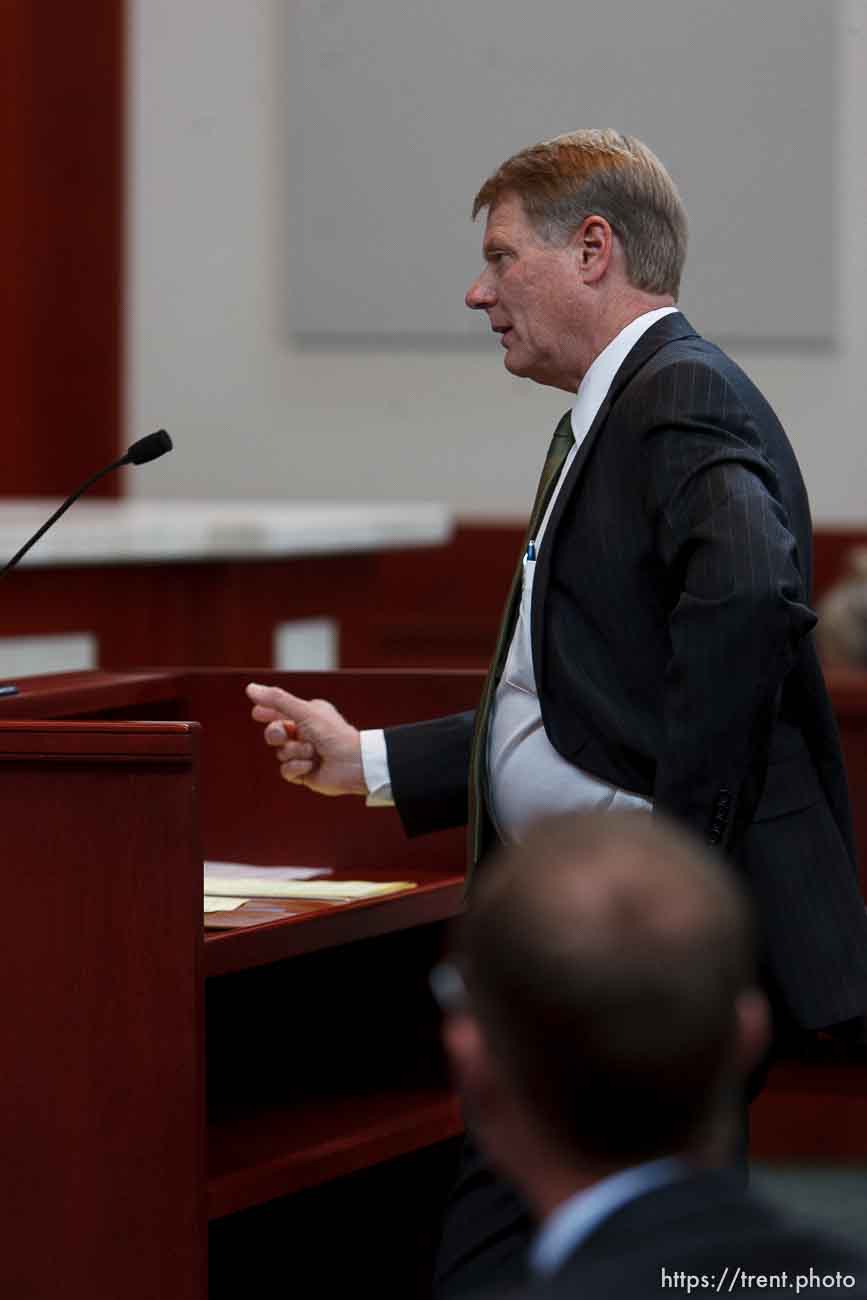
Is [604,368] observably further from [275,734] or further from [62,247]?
[62,247]

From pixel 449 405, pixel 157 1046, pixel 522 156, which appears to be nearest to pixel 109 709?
pixel 157 1046

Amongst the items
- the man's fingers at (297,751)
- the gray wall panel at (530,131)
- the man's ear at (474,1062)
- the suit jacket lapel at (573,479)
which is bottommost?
the man's fingers at (297,751)

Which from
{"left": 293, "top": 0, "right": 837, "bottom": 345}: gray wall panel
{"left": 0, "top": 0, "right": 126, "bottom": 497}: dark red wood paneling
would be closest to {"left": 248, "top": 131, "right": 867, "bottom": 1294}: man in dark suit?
{"left": 293, "top": 0, "right": 837, "bottom": 345}: gray wall panel

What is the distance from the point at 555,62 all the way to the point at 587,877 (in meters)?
6.64

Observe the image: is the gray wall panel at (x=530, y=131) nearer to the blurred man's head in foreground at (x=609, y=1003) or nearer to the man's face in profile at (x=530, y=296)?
the man's face in profile at (x=530, y=296)

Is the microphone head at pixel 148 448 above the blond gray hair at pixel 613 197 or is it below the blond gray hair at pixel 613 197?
below

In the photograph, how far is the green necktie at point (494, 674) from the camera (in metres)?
2.22

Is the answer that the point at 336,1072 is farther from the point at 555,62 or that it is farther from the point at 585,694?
the point at 555,62

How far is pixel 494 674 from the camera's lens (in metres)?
2.25

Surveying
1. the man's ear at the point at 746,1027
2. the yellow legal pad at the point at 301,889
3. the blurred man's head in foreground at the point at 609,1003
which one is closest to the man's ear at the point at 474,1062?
the blurred man's head in foreground at the point at 609,1003

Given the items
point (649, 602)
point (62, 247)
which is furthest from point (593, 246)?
point (62, 247)

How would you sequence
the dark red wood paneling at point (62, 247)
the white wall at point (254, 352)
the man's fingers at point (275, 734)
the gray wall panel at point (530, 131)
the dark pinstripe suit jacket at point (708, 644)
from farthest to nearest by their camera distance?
1. the dark red wood paneling at point (62, 247)
2. the white wall at point (254, 352)
3. the gray wall panel at point (530, 131)
4. the man's fingers at point (275, 734)
5. the dark pinstripe suit jacket at point (708, 644)

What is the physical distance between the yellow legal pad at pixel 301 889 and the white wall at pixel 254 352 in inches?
189

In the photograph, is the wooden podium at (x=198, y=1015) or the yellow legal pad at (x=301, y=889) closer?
the wooden podium at (x=198, y=1015)
